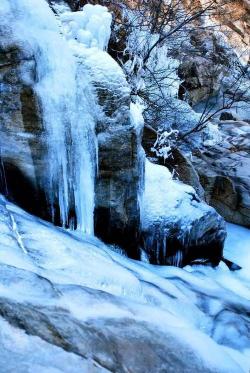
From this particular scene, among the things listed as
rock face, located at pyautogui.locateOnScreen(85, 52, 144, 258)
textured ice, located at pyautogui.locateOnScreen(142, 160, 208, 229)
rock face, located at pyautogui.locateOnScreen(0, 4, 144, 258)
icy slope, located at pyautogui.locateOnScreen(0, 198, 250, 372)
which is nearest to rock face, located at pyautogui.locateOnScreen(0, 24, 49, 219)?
rock face, located at pyautogui.locateOnScreen(0, 4, 144, 258)

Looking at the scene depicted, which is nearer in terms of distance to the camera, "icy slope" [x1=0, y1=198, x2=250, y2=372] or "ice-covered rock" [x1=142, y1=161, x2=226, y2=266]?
"icy slope" [x1=0, y1=198, x2=250, y2=372]

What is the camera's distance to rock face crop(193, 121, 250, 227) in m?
6.32

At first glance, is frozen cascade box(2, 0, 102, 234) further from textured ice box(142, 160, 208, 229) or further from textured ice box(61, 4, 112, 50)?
textured ice box(142, 160, 208, 229)

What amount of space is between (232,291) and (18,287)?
2.54 m

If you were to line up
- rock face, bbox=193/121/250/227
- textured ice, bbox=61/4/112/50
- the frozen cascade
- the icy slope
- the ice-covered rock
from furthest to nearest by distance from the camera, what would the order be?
rock face, bbox=193/121/250/227 → the ice-covered rock → textured ice, bbox=61/4/112/50 → the frozen cascade → the icy slope

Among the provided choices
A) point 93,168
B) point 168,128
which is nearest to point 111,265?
point 93,168

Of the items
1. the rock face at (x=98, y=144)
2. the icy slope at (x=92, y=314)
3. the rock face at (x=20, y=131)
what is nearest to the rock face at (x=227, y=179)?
the rock face at (x=98, y=144)

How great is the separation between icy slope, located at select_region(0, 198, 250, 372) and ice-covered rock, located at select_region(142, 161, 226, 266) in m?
0.68

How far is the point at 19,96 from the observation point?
3.13 metres

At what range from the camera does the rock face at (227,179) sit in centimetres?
632

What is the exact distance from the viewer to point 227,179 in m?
6.39

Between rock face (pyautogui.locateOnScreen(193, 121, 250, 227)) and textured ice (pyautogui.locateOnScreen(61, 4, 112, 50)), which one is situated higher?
textured ice (pyautogui.locateOnScreen(61, 4, 112, 50))

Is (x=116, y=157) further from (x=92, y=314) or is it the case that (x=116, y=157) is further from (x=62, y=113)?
(x=92, y=314)

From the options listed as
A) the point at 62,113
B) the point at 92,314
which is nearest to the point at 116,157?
the point at 62,113
